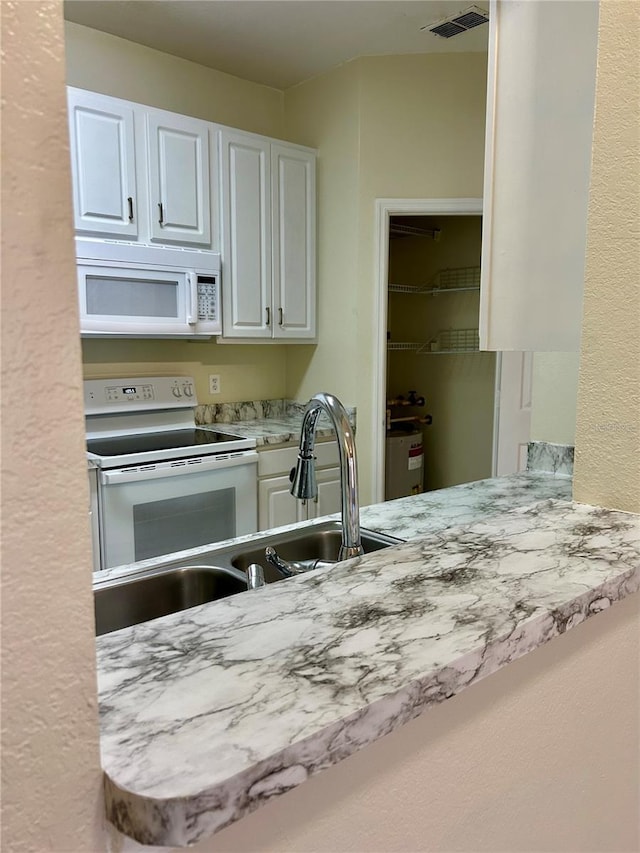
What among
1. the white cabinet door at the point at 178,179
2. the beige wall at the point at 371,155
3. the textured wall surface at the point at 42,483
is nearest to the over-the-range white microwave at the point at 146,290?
the white cabinet door at the point at 178,179

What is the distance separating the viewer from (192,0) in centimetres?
279

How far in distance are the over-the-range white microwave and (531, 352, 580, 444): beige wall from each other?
179cm

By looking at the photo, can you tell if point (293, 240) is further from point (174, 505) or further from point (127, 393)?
point (174, 505)

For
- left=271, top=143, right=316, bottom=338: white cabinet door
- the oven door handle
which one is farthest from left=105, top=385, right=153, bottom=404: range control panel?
left=271, top=143, right=316, bottom=338: white cabinet door

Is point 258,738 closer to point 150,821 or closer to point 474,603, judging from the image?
point 150,821

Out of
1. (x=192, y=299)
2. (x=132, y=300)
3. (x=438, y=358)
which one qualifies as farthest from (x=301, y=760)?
(x=438, y=358)

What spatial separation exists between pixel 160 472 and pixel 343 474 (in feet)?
5.12

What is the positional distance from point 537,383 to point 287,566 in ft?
2.93

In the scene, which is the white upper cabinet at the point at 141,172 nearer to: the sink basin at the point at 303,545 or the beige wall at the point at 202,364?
the beige wall at the point at 202,364

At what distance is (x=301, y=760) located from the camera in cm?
50

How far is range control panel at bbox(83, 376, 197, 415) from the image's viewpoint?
10.3 ft

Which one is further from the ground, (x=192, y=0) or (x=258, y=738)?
(x=192, y=0)

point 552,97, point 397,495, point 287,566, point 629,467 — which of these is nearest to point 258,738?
point 629,467

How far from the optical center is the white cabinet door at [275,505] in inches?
124
